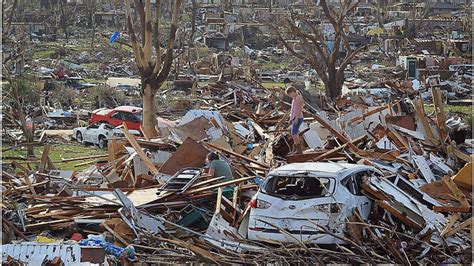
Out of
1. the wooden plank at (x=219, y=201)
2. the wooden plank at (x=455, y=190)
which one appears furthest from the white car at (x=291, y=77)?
the wooden plank at (x=219, y=201)

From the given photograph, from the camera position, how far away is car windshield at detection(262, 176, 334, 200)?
11.5 meters

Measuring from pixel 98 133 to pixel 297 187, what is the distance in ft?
50.7

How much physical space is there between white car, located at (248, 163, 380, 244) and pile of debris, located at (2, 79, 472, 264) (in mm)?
16

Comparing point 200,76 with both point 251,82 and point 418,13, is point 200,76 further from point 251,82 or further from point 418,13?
point 418,13

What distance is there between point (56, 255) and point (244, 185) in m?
4.83

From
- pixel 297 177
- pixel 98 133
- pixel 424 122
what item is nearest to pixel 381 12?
pixel 98 133

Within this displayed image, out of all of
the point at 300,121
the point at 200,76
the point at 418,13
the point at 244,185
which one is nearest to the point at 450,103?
the point at 200,76

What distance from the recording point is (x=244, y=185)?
14172 millimetres

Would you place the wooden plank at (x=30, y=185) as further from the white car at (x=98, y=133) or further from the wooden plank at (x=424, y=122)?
the white car at (x=98, y=133)

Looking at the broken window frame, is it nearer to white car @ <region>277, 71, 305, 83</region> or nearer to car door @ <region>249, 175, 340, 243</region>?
car door @ <region>249, 175, 340, 243</region>

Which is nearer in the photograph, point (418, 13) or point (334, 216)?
point (334, 216)

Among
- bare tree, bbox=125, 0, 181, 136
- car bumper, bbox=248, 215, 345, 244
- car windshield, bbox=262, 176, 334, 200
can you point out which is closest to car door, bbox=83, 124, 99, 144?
bare tree, bbox=125, 0, 181, 136

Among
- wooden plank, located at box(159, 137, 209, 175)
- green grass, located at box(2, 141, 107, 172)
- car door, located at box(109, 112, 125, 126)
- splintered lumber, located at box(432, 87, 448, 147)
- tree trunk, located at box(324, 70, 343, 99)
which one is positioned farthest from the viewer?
tree trunk, located at box(324, 70, 343, 99)

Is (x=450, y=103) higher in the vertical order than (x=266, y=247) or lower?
lower
